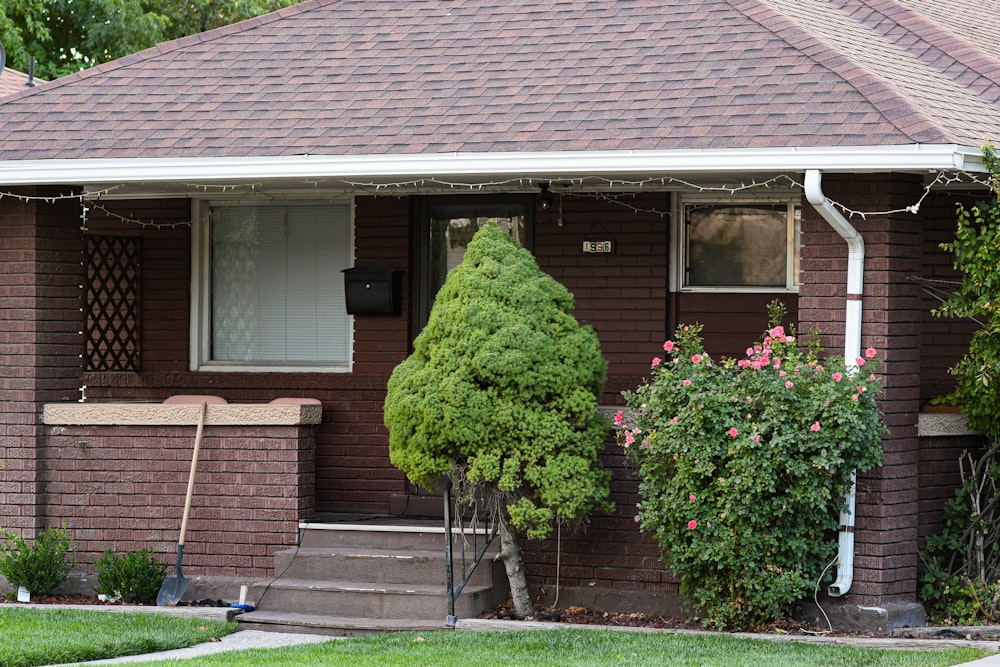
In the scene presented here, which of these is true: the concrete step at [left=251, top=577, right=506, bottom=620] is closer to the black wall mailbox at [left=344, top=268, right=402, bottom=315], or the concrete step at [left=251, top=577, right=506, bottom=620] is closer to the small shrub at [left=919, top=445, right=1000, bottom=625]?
the black wall mailbox at [left=344, top=268, right=402, bottom=315]

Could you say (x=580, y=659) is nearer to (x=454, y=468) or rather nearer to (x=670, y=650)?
(x=670, y=650)

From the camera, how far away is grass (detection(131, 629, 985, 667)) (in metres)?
7.78

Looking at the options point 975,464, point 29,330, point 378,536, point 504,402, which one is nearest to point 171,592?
point 378,536

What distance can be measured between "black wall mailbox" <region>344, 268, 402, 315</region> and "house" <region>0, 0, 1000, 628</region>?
24mm

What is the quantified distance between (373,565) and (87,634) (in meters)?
2.01

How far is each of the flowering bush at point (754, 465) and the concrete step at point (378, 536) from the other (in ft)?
5.71

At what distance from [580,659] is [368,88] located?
14.7ft

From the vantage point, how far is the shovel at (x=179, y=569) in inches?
388

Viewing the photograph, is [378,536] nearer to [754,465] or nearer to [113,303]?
[754,465]

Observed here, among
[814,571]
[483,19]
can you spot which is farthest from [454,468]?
[483,19]

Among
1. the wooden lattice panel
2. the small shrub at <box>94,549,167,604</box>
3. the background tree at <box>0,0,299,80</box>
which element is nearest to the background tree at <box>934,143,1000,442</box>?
Result: the small shrub at <box>94,549,167,604</box>

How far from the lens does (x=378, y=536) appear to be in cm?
1015

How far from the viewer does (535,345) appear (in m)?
9.01

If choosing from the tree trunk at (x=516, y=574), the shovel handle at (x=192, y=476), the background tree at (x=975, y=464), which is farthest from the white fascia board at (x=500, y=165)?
the tree trunk at (x=516, y=574)
